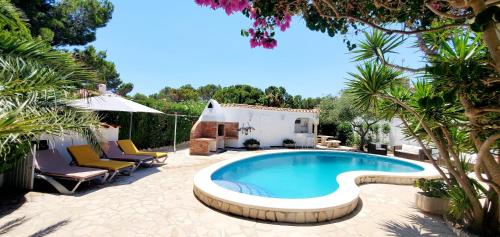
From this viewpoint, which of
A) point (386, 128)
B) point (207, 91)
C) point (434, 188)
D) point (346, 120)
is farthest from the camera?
point (207, 91)

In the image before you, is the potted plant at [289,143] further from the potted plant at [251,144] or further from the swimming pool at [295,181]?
the swimming pool at [295,181]

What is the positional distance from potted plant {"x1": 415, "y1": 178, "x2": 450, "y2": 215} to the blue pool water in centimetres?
359

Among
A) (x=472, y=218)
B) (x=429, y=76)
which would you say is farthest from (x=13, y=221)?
(x=472, y=218)

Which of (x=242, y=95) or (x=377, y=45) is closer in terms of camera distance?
(x=377, y=45)

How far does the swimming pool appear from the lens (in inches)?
253

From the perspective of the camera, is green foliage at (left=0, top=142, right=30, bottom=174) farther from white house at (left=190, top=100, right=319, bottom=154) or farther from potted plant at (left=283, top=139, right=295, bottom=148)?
potted plant at (left=283, top=139, right=295, bottom=148)

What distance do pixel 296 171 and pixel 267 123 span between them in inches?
335

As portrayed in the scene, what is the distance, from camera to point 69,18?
1864 cm

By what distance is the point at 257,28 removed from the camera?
433 cm

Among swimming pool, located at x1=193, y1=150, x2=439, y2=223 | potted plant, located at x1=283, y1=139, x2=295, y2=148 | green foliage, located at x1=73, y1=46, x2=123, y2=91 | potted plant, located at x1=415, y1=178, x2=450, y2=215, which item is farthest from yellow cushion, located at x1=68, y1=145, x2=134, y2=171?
potted plant, located at x1=283, y1=139, x2=295, y2=148

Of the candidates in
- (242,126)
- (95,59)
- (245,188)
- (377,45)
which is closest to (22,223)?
(245,188)

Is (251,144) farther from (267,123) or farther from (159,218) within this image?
(159,218)

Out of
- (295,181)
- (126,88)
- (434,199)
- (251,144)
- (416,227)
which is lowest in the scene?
(295,181)

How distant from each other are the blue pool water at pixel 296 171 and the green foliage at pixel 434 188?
11.6 ft
